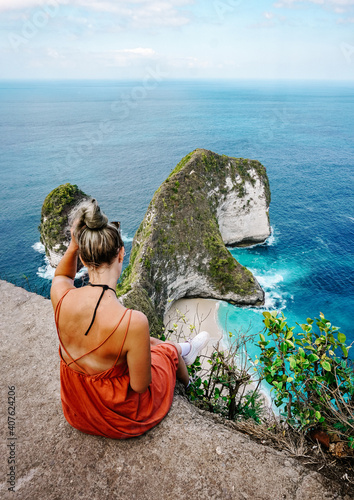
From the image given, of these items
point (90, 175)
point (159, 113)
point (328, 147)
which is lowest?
point (90, 175)

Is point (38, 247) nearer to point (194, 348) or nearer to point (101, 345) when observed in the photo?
point (194, 348)

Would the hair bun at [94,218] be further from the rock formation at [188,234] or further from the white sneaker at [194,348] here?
the rock formation at [188,234]

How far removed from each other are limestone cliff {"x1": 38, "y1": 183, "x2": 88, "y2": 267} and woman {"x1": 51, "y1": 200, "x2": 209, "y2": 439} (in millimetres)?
33863

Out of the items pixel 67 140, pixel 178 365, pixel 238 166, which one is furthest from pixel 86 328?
pixel 67 140

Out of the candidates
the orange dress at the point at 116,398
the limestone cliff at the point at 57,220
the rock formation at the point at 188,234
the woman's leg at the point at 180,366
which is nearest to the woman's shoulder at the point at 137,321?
the orange dress at the point at 116,398

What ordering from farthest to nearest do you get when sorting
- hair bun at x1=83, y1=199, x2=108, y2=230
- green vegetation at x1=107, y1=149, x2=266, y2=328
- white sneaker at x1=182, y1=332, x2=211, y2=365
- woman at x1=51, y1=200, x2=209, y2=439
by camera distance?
green vegetation at x1=107, y1=149, x2=266, y2=328 → white sneaker at x1=182, y1=332, x2=211, y2=365 → woman at x1=51, y1=200, x2=209, y2=439 → hair bun at x1=83, y1=199, x2=108, y2=230

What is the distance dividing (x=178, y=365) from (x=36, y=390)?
110 inches

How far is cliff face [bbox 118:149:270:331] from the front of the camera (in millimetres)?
25688

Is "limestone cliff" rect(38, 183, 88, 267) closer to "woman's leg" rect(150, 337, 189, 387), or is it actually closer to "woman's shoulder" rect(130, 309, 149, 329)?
"woman's leg" rect(150, 337, 189, 387)

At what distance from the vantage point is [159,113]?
15038 cm

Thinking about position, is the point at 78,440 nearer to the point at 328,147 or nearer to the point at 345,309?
the point at 345,309

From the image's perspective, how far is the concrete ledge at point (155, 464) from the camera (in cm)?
398

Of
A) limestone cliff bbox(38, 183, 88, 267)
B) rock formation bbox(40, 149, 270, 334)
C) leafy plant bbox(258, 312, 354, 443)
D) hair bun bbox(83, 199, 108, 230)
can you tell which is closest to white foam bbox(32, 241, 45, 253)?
rock formation bbox(40, 149, 270, 334)

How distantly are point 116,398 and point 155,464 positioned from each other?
4.19 feet
